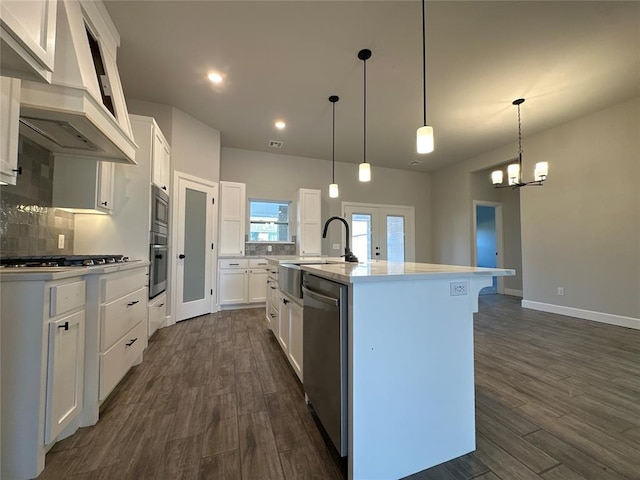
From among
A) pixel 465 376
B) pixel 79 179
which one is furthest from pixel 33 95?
pixel 465 376

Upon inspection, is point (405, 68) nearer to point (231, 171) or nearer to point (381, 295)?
point (381, 295)

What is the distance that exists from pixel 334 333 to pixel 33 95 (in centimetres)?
212

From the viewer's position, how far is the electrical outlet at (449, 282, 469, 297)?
1.27 meters

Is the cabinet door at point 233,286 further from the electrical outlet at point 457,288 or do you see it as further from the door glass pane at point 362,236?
the electrical outlet at point 457,288

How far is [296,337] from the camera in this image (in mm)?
1887

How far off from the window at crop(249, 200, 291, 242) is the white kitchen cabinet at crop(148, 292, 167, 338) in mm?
2133

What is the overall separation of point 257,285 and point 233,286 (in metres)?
0.40

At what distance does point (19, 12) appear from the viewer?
44.1 inches

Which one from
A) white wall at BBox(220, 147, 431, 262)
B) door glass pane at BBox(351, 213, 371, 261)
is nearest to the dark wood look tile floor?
white wall at BBox(220, 147, 431, 262)

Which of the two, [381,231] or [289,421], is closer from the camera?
[289,421]

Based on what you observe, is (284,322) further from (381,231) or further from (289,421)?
(381,231)

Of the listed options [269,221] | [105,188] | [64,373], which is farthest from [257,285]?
[64,373]

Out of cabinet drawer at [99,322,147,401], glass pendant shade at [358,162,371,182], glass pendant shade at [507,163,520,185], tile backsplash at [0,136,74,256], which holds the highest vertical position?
glass pendant shade at [507,163,520,185]

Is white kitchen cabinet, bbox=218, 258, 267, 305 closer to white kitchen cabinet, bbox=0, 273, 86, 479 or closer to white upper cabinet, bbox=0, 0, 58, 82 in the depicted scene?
white kitchen cabinet, bbox=0, 273, 86, 479
